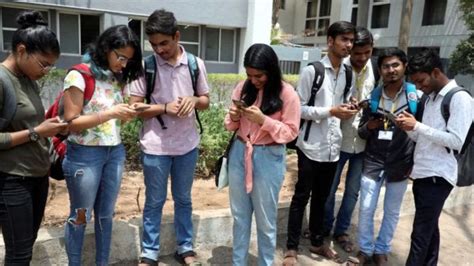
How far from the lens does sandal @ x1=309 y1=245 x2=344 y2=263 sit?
3.47m

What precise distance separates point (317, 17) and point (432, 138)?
26.0 metres

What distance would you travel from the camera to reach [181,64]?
2.86m

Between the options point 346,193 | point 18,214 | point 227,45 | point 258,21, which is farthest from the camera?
point 227,45

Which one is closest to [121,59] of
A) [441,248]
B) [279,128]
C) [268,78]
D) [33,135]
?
[33,135]

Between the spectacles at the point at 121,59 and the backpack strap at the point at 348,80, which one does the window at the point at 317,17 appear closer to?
the backpack strap at the point at 348,80

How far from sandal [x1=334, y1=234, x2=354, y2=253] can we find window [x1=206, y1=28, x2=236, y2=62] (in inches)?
529

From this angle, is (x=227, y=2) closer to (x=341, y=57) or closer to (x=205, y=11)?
(x=205, y=11)

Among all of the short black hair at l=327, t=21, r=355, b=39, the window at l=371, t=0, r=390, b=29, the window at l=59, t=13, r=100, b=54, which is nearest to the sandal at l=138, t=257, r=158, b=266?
the short black hair at l=327, t=21, r=355, b=39

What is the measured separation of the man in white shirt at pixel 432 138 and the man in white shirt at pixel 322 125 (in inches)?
19.9

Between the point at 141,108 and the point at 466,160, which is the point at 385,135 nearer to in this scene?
the point at 466,160

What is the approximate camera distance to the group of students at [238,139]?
7.02 feet

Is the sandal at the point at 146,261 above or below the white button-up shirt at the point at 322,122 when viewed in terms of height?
below

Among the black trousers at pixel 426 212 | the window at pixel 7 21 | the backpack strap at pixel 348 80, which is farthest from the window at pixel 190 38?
the black trousers at pixel 426 212

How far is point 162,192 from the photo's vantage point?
2.91m
